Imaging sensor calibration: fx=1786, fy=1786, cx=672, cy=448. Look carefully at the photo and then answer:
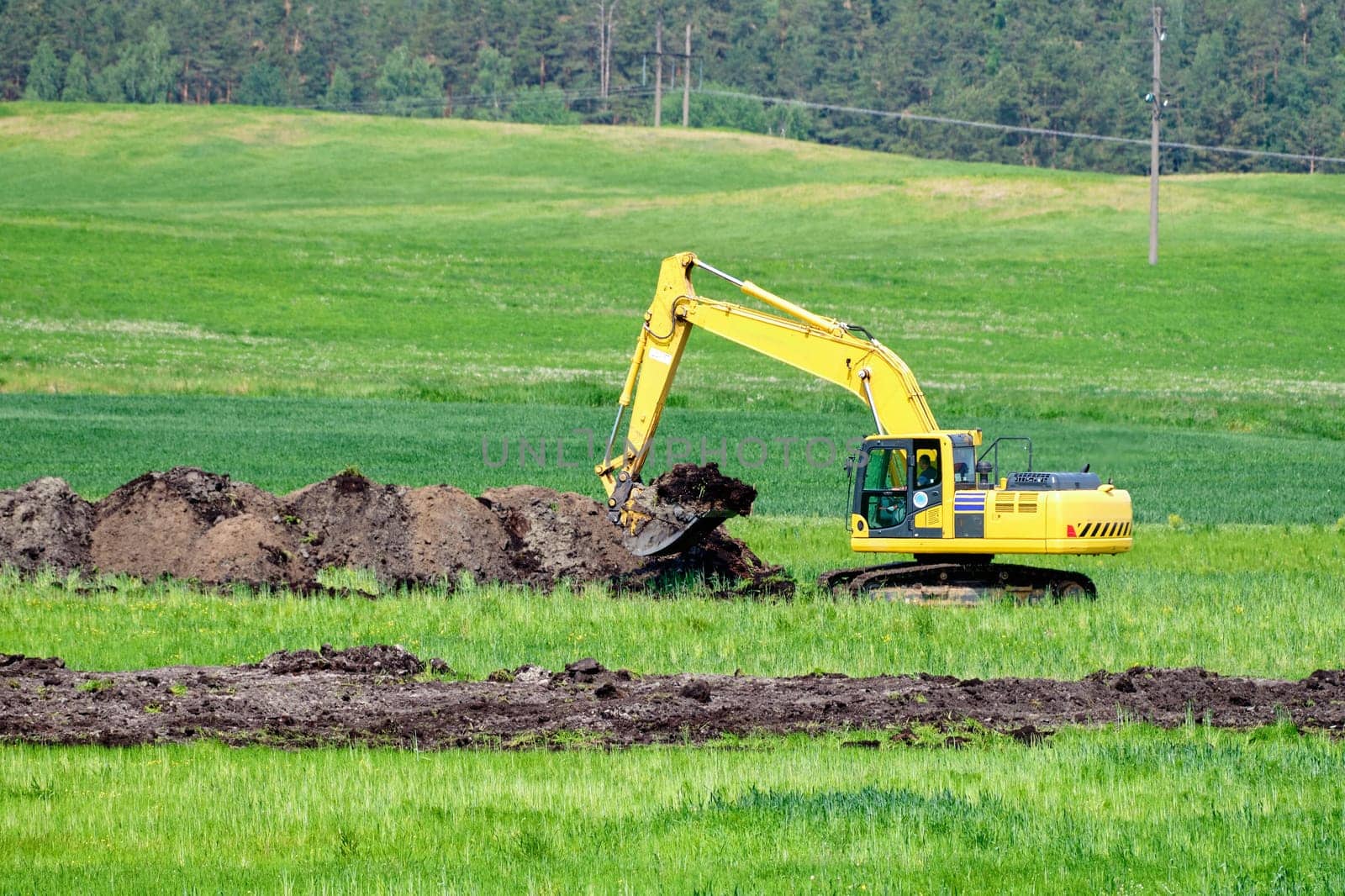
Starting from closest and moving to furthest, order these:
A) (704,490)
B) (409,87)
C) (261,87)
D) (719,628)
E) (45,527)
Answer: (719,628) < (704,490) < (45,527) < (261,87) < (409,87)

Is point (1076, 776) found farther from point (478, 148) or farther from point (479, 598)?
point (478, 148)

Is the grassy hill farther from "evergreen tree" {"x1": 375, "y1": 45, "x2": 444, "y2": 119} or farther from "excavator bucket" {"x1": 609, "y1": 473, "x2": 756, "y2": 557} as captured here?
"evergreen tree" {"x1": 375, "y1": 45, "x2": 444, "y2": 119}

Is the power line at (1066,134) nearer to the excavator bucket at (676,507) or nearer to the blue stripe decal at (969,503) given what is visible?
the excavator bucket at (676,507)

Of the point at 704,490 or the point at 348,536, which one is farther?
the point at 348,536

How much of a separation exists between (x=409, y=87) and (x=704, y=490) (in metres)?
156

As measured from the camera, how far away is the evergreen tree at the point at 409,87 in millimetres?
170250

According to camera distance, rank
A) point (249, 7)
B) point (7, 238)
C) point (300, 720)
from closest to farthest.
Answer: point (300, 720) < point (7, 238) < point (249, 7)

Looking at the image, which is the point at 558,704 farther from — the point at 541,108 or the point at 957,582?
the point at 541,108

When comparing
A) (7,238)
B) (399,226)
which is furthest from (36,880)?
(399,226)

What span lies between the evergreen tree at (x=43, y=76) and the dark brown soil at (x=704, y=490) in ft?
522

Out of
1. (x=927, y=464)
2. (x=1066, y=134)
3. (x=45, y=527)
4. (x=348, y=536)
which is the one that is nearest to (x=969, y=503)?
(x=927, y=464)

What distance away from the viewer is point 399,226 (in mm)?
92688

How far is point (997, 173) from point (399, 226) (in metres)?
39.4

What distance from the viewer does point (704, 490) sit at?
927 inches
